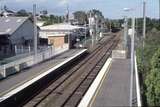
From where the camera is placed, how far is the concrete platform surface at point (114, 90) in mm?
24406

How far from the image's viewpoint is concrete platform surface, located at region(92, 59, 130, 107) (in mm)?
24406

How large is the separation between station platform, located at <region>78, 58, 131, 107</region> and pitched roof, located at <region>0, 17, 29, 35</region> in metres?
23.1

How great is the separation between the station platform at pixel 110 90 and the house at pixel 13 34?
67.3 feet

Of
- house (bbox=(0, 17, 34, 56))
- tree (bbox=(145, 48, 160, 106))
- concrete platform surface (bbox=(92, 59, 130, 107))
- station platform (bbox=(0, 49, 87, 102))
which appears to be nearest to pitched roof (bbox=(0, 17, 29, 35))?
house (bbox=(0, 17, 34, 56))

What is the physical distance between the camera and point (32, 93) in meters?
29.7

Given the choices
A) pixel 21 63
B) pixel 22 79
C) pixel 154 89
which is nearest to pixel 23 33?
pixel 21 63

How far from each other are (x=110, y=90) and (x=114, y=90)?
0.29 m

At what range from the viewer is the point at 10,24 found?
63.8 metres

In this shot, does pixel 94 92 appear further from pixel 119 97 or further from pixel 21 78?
pixel 21 78

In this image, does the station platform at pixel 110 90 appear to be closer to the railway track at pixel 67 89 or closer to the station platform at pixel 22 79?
the railway track at pixel 67 89

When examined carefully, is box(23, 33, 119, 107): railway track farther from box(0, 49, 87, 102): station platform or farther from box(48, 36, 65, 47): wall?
box(48, 36, 65, 47): wall

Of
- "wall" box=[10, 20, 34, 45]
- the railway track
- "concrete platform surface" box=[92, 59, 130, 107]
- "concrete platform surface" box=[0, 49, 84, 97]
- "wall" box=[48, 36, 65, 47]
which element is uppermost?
"wall" box=[10, 20, 34, 45]

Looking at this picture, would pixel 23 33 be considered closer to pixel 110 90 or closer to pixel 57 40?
pixel 57 40

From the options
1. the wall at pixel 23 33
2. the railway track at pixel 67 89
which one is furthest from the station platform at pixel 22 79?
the wall at pixel 23 33
